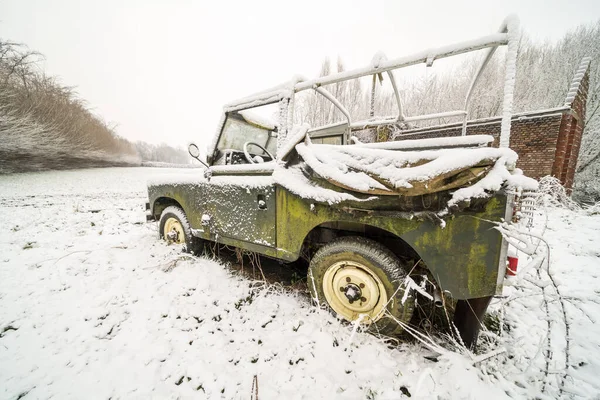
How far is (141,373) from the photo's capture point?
1507mm

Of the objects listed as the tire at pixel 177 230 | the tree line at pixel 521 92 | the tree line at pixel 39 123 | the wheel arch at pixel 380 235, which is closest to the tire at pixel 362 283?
the wheel arch at pixel 380 235

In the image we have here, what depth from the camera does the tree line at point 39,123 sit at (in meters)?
13.2

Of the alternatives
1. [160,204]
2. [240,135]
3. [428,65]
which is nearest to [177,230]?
[160,204]

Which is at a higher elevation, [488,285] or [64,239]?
[488,285]

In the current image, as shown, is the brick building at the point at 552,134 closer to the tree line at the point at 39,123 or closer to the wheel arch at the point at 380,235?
the wheel arch at the point at 380,235

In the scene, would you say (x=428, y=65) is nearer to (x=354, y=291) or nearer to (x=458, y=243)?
(x=458, y=243)

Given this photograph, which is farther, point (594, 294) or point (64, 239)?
point (64, 239)

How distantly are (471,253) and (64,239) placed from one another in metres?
5.78

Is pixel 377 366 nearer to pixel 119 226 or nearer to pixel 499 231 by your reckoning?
pixel 499 231

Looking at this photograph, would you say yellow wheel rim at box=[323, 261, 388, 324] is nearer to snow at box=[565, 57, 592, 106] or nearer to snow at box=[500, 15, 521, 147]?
snow at box=[500, 15, 521, 147]

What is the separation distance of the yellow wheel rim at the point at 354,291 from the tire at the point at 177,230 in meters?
2.04

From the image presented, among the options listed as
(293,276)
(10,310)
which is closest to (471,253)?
(293,276)

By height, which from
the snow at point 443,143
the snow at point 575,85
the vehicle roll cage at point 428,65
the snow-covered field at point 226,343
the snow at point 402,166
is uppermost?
the snow at point 575,85

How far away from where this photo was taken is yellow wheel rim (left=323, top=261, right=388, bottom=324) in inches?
69.7
